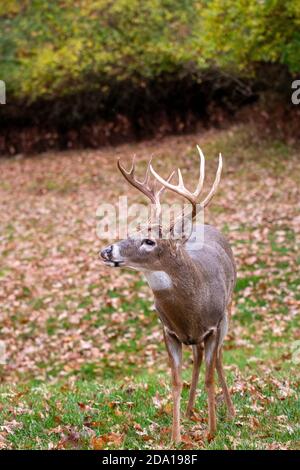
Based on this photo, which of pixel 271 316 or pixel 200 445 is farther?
pixel 271 316

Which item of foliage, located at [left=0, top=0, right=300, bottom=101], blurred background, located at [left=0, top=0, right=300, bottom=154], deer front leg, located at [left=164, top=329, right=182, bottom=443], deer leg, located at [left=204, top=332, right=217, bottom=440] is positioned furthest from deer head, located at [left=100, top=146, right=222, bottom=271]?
blurred background, located at [left=0, top=0, right=300, bottom=154]

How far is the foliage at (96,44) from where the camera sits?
79.2ft

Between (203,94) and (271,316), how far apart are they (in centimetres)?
1431

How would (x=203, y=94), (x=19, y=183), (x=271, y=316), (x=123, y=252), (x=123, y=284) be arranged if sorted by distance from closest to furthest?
(x=123, y=252) < (x=271, y=316) < (x=123, y=284) < (x=19, y=183) < (x=203, y=94)

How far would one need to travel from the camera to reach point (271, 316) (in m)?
12.6

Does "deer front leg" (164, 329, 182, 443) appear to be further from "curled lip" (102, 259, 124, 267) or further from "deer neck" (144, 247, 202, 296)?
"curled lip" (102, 259, 124, 267)

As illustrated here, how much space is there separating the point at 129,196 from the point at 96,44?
7.38 meters

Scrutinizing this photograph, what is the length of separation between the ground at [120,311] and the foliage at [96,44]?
2.22 metres

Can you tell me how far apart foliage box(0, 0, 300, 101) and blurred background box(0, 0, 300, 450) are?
61mm

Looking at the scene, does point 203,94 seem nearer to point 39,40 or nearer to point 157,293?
point 39,40

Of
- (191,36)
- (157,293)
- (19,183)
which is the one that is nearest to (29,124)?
(19,183)

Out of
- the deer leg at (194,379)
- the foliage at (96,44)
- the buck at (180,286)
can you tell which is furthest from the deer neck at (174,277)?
the foliage at (96,44)

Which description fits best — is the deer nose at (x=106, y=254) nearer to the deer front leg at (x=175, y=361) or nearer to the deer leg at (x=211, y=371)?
the deer front leg at (x=175, y=361)

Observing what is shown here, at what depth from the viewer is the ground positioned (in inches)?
245
